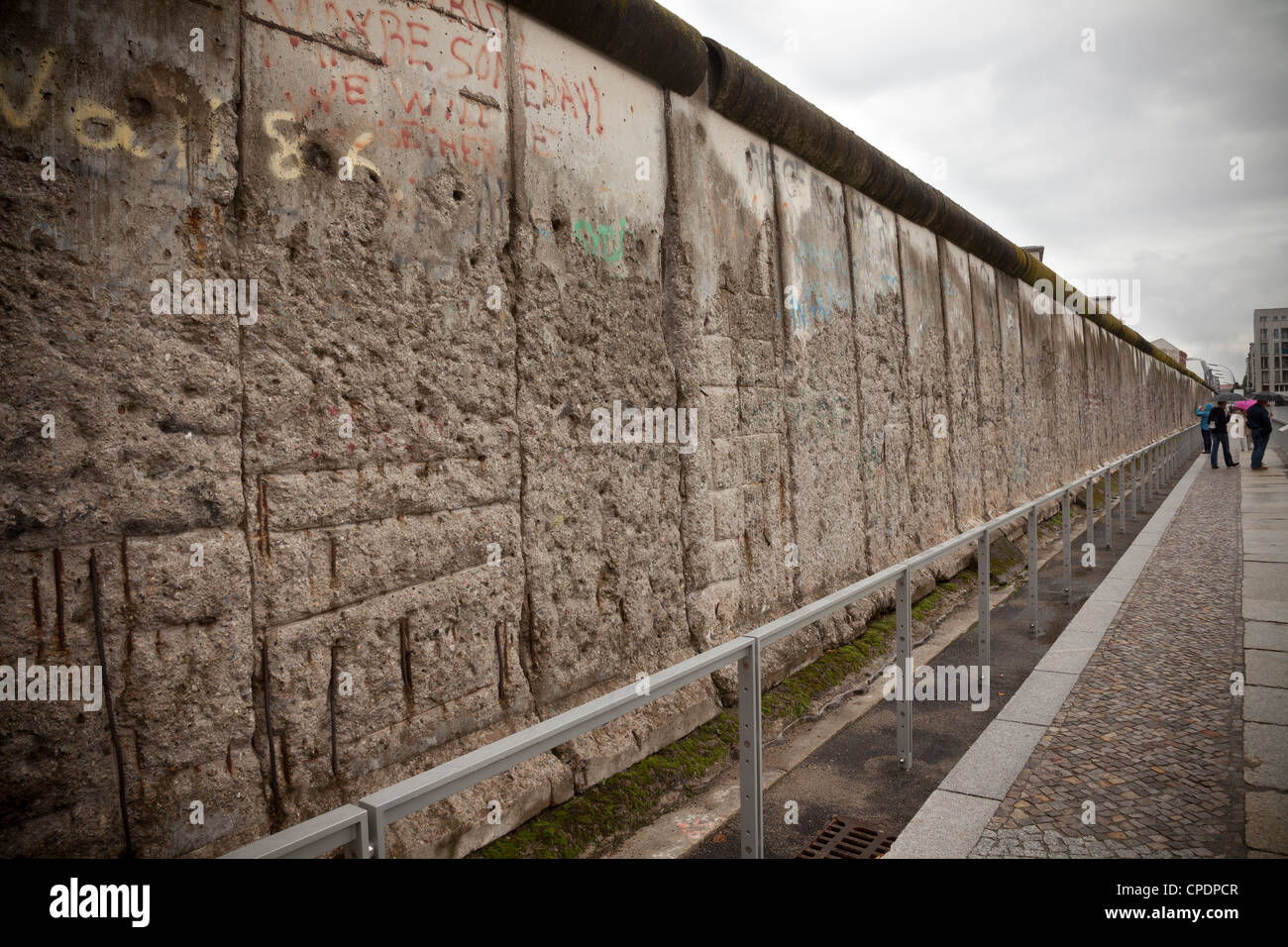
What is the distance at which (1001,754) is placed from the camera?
137 inches

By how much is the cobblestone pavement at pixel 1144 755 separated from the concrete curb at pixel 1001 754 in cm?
5

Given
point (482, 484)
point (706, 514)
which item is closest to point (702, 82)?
point (706, 514)

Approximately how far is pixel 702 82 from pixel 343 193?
96.0 inches

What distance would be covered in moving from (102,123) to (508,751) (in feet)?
5.88

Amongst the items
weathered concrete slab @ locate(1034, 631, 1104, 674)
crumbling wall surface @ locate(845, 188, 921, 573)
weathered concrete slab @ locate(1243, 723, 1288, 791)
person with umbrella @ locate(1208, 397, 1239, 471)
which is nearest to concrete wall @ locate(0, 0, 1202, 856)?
→ weathered concrete slab @ locate(1034, 631, 1104, 674)

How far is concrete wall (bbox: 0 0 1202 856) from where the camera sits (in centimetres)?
195

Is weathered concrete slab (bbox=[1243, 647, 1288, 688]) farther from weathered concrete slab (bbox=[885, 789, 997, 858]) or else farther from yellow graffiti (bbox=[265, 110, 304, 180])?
yellow graffiti (bbox=[265, 110, 304, 180])

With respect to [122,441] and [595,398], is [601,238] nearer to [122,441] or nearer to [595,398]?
[595,398]

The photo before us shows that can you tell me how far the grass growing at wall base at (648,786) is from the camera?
9.52ft

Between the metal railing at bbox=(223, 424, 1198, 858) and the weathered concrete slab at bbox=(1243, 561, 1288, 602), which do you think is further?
the weathered concrete slab at bbox=(1243, 561, 1288, 602)

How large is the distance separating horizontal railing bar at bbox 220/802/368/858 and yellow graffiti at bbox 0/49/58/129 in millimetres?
1695

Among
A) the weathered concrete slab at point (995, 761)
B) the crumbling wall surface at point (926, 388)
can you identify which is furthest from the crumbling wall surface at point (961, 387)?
the weathered concrete slab at point (995, 761)

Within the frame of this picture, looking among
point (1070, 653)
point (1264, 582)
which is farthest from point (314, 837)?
point (1264, 582)

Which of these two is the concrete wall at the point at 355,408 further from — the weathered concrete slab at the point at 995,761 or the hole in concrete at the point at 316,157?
the weathered concrete slab at the point at 995,761
